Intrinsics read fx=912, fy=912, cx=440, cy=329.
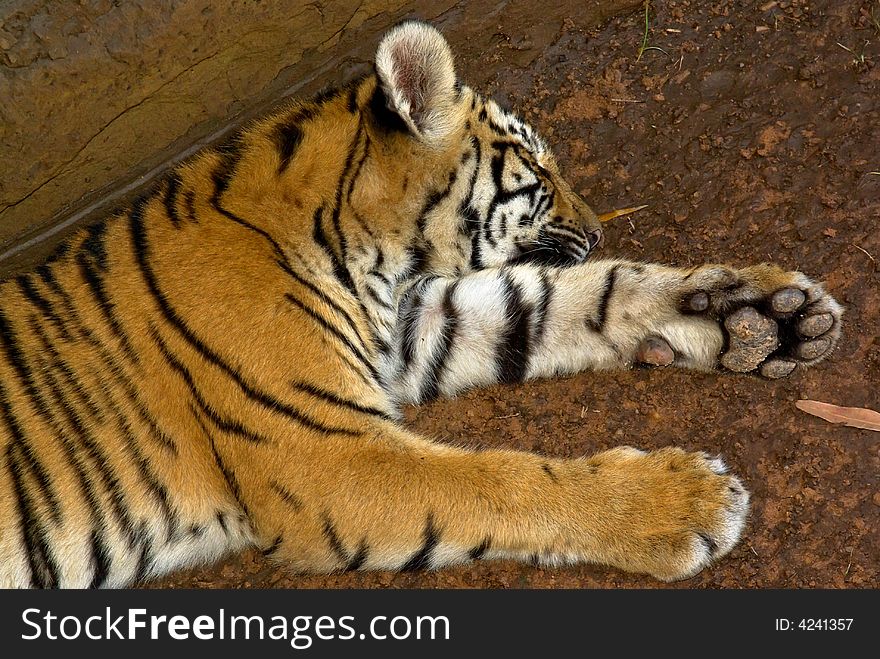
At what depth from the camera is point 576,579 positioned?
2527 mm

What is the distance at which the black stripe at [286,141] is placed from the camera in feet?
8.59

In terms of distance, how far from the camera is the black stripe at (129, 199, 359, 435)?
2.41 metres

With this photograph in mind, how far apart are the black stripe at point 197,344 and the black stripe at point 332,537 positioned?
0.23 m

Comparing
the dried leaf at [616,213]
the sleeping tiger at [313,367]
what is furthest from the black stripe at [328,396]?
the dried leaf at [616,213]

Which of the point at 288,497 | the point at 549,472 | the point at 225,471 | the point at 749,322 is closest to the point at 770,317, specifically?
the point at 749,322

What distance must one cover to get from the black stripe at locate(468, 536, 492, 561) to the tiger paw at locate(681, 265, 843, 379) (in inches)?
35.4

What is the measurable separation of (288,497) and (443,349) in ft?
2.54

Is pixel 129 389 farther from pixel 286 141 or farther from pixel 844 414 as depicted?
pixel 844 414

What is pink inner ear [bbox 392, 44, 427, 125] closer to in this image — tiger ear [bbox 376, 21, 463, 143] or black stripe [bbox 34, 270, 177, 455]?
tiger ear [bbox 376, 21, 463, 143]

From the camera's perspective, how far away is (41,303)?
8.46 ft

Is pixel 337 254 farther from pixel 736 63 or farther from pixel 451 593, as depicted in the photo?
pixel 736 63

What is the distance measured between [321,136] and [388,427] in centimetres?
86

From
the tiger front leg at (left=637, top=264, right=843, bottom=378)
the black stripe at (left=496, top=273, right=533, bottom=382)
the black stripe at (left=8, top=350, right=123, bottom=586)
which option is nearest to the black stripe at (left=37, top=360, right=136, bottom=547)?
the black stripe at (left=8, top=350, right=123, bottom=586)

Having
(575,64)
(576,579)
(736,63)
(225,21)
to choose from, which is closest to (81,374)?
(225,21)
